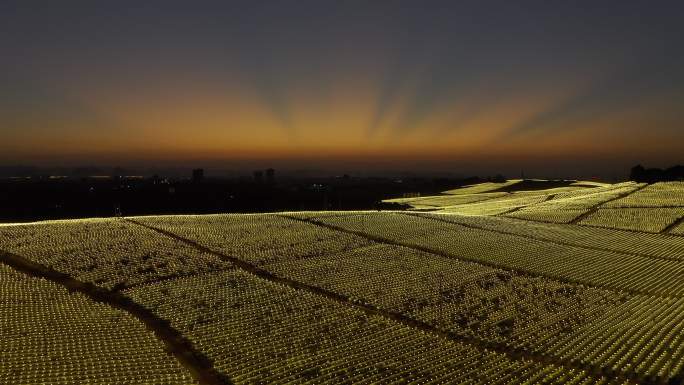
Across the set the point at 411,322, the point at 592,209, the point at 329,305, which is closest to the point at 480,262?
the point at 411,322

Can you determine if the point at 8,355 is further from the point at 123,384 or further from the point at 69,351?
the point at 123,384

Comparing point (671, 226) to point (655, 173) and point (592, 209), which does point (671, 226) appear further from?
point (655, 173)

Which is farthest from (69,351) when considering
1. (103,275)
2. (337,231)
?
(337,231)

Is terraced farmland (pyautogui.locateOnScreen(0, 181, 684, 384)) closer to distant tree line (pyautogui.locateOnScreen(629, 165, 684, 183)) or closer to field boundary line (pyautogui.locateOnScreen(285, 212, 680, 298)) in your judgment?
field boundary line (pyautogui.locateOnScreen(285, 212, 680, 298))

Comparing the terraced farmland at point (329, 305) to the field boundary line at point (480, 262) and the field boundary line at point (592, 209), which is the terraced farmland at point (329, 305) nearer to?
the field boundary line at point (480, 262)

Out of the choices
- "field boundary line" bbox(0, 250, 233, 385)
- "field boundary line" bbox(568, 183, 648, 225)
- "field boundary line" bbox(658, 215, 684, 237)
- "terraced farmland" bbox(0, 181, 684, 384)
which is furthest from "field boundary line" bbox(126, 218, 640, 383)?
"field boundary line" bbox(568, 183, 648, 225)
